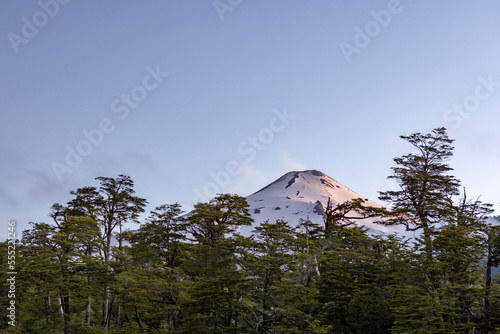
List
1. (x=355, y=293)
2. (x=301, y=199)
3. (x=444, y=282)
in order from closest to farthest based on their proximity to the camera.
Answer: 1. (x=444, y=282)
2. (x=355, y=293)
3. (x=301, y=199)

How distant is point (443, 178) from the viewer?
93.6ft

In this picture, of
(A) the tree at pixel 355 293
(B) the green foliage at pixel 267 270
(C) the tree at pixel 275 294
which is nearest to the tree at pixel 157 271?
(B) the green foliage at pixel 267 270

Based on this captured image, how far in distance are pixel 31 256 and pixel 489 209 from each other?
31254mm

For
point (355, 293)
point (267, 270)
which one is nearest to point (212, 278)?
point (267, 270)

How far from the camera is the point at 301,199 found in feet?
343

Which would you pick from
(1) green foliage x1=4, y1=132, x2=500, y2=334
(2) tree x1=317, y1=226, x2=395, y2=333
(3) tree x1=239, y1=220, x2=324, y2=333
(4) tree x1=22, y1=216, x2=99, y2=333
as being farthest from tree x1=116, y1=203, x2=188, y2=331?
(2) tree x1=317, y1=226, x2=395, y2=333

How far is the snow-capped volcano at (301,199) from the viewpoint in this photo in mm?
94488

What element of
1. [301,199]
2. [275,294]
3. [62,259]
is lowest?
[275,294]

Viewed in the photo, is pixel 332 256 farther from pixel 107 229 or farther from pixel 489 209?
pixel 107 229

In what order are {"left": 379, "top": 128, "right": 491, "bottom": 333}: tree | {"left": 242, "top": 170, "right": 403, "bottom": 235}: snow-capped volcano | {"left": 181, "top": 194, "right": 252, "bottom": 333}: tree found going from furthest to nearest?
{"left": 242, "top": 170, "right": 403, "bottom": 235}: snow-capped volcano → {"left": 181, "top": 194, "right": 252, "bottom": 333}: tree → {"left": 379, "top": 128, "right": 491, "bottom": 333}: tree

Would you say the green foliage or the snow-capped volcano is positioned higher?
the snow-capped volcano

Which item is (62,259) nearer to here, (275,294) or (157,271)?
(157,271)

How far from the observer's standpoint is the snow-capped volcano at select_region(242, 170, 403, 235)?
94488 millimetres

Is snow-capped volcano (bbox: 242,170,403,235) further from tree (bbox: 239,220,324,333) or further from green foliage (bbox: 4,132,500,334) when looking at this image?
tree (bbox: 239,220,324,333)
